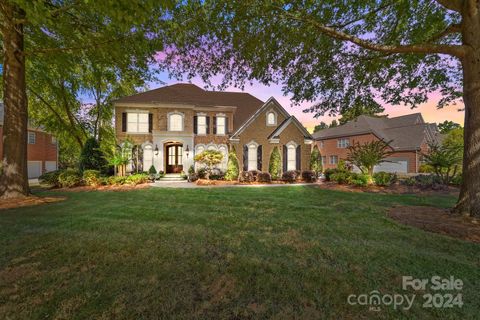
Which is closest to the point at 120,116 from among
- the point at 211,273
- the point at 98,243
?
the point at 98,243

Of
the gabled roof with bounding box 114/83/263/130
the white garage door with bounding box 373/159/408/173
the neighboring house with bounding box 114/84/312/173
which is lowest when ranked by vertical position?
the white garage door with bounding box 373/159/408/173

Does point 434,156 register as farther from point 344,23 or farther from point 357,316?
point 357,316

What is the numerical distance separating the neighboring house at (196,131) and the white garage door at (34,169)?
17.0 m

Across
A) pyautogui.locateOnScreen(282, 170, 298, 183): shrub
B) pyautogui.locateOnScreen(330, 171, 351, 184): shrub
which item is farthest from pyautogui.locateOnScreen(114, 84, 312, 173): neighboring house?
pyautogui.locateOnScreen(330, 171, 351, 184): shrub

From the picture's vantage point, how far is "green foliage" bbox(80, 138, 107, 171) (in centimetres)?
1468

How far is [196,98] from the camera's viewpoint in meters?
20.7

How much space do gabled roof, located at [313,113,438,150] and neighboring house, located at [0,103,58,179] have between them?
4080cm

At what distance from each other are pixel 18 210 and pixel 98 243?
5.34m

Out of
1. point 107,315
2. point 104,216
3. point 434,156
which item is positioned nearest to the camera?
point 107,315

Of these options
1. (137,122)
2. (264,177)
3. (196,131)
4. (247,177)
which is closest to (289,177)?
(264,177)

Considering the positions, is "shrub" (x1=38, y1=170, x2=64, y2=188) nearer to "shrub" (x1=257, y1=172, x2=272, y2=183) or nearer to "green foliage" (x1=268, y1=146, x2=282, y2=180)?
"shrub" (x1=257, y1=172, x2=272, y2=183)

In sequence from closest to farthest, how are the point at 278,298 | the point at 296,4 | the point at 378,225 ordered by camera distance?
the point at 278,298 → the point at 378,225 → the point at 296,4

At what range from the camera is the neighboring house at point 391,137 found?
27.2 metres

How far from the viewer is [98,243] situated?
405cm
